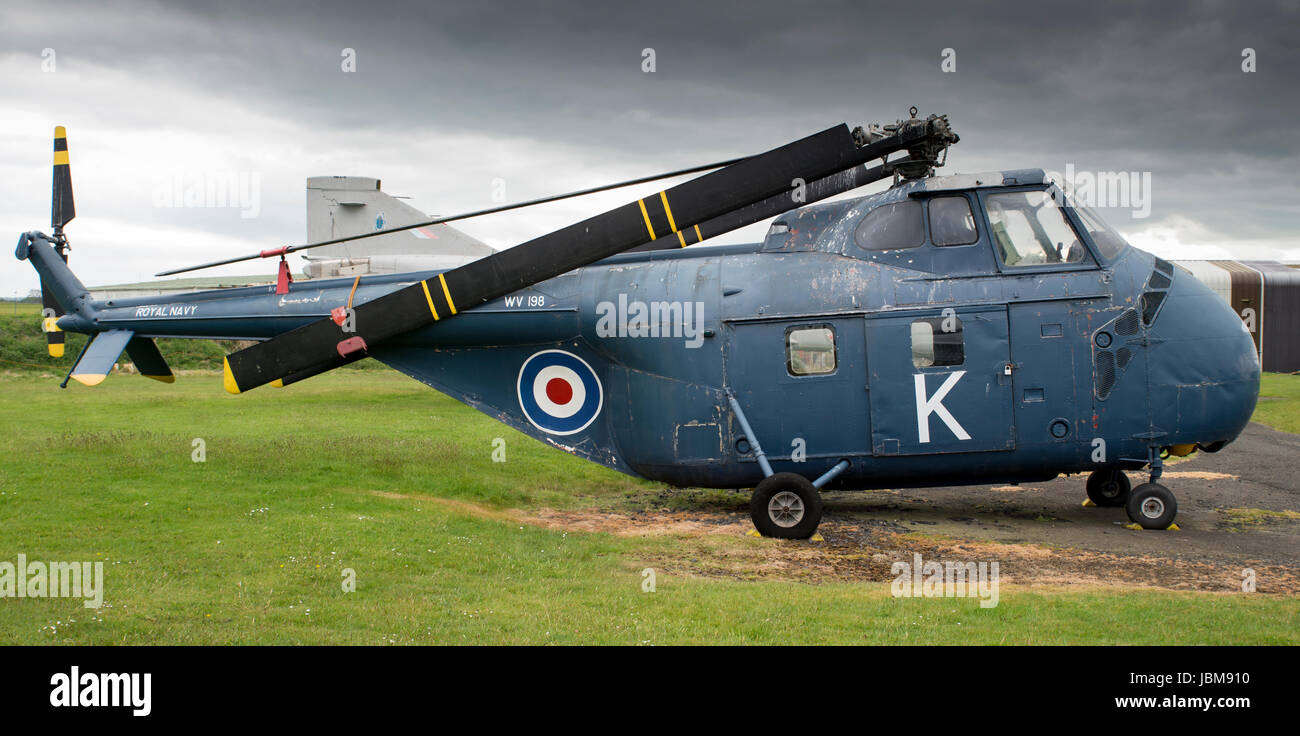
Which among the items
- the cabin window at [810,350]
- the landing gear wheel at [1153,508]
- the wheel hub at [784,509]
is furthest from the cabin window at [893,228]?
the landing gear wheel at [1153,508]

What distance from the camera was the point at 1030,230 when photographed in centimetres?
1299

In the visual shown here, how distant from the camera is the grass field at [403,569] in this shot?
781 centimetres

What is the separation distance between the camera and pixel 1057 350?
41.7 ft

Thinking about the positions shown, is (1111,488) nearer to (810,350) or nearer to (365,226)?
(810,350)

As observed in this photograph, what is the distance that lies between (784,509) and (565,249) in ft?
15.2

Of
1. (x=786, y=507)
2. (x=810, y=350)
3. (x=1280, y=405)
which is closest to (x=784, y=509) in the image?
(x=786, y=507)

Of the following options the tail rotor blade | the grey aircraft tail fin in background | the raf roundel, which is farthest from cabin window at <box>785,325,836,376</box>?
the grey aircraft tail fin in background

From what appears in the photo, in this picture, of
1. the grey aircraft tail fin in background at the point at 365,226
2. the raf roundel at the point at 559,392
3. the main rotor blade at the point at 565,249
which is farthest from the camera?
the grey aircraft tail fin in background at the point at 365,226

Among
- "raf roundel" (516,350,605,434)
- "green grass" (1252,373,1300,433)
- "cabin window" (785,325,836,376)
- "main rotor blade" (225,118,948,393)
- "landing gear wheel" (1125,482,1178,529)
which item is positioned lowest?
"landing gear wheel" (1125,482,1178,529)

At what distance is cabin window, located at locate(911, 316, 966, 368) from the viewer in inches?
504

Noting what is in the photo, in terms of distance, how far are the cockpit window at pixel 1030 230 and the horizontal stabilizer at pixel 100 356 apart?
1327cm

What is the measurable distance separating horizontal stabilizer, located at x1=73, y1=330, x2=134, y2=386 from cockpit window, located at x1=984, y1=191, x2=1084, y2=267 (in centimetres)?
1327

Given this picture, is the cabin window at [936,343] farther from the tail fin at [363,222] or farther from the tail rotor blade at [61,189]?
the tail fin at [363,222]

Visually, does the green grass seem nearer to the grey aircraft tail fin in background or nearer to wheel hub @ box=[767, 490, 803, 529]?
wheel hub @ box=[767, 490, 803, 529]
